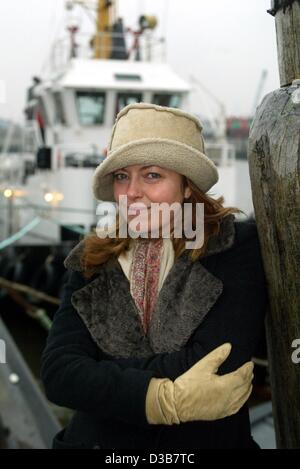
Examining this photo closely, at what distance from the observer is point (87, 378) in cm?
141

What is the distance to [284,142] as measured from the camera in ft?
4.54

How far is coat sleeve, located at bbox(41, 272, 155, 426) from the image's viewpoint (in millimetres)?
1356

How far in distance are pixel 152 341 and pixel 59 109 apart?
9.86 meters

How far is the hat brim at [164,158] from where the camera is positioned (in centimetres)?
150

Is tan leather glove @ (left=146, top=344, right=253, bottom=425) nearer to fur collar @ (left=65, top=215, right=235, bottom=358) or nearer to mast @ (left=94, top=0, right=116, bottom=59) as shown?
fur collar @ (left=65, top=215, right=235, bottom=358)

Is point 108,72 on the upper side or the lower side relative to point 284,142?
upper

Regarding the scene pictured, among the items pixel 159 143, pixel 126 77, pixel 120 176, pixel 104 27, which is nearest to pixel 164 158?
pixel 159 143

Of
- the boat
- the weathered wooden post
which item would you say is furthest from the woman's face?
the boat

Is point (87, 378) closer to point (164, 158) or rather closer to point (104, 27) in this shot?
point (164, 158)

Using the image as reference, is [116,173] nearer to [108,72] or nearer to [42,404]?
[42,404]

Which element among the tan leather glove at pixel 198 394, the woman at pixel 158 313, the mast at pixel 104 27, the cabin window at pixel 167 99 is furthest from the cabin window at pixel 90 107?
the tan leather glove at pixel 198 394

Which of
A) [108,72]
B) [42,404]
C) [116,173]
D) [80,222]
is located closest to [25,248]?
[80,222]

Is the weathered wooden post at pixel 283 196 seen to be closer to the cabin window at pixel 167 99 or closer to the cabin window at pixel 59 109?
the cabin window at pixel 59 109
